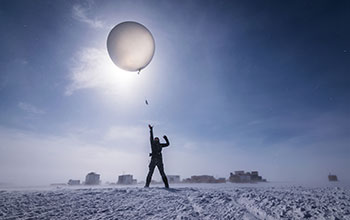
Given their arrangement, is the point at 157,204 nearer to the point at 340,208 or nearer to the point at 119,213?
the point at 119,213

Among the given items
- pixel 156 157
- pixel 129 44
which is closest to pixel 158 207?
pixel 156 157

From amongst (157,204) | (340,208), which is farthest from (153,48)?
(340,208)

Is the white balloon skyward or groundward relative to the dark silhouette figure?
skyward

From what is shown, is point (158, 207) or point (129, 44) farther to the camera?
point (129, 44)

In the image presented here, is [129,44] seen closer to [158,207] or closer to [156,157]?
[156,157]

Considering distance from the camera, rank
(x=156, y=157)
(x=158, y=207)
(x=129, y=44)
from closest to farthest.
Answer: (x=158, y=207), (x=129, y=44), (x=156, y=157)

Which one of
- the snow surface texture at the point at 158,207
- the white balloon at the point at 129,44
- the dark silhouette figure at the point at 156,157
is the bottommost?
the snow surface texture at the point at 158,207

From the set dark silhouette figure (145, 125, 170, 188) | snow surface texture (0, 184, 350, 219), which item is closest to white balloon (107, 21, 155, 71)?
dark silhouette figure (145, 125, 170, 188)

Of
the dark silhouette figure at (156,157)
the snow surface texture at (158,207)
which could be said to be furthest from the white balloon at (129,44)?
the snow surface texture at (158,207)

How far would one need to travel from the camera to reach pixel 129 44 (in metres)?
7.42

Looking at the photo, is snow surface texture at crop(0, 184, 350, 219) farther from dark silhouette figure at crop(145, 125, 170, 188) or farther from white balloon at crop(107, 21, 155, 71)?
white balloon at crop(107, 21, 155, 71)

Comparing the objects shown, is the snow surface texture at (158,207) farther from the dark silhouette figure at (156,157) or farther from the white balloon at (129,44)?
Result: the white balloon at (129,44)

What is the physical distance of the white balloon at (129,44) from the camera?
743cm

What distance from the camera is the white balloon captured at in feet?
24.4
